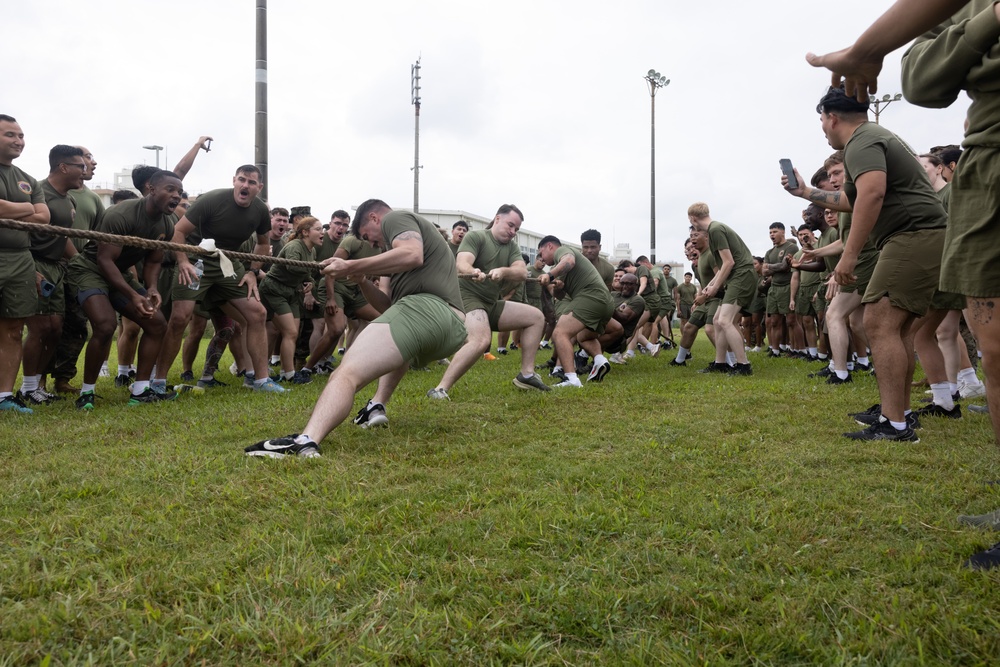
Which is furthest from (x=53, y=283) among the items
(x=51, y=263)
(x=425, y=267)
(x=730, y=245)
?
(x=730, y=245)

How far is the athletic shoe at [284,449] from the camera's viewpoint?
3.59 metres

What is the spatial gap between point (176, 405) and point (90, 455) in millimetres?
2009

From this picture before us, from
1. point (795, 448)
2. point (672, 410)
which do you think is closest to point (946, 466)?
point (795, 448)

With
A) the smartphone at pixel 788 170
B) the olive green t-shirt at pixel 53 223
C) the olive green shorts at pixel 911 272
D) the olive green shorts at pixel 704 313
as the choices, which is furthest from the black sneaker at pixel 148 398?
the olive green shorts at pixel 704 313

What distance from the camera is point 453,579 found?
214 centimetres

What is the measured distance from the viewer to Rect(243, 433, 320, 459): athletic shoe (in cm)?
359

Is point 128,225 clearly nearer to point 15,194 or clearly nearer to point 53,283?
point 53,283

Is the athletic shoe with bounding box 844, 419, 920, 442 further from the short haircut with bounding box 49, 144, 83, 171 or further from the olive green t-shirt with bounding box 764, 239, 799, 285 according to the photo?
the olive green t-shirt with bounding box 764, 239, 799, 285

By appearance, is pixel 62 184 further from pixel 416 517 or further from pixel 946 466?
pixel 946 466

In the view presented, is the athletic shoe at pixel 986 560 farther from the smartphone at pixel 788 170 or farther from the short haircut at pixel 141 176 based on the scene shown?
the short haircut at pixel 141 176

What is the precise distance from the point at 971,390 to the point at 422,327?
15.1 ft

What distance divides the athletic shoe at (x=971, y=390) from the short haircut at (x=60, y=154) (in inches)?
300

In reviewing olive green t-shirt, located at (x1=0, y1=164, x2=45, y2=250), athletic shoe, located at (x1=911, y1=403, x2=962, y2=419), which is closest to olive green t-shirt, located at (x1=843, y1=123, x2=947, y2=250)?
athletic shoe, located at (x1=911, y1=403, x2=962, y2=419)

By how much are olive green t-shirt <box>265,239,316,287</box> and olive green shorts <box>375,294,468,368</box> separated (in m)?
3.72
